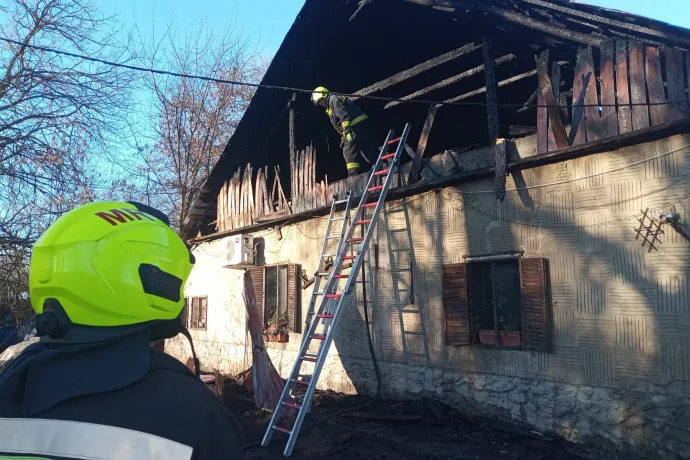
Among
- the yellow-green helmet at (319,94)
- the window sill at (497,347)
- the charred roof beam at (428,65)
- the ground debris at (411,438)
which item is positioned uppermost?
the charred roof beam at (428,65)

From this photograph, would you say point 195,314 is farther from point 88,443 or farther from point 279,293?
point 88,443

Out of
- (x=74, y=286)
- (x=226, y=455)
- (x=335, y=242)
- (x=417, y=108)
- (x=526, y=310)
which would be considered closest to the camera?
(x=226, y=455)

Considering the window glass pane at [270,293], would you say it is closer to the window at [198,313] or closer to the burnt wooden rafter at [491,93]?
the window at [198,313]

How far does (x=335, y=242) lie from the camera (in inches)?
356

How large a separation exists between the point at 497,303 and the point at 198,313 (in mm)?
8572

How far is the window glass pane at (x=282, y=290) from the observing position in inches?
394

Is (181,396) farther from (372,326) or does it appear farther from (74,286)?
(372,326)

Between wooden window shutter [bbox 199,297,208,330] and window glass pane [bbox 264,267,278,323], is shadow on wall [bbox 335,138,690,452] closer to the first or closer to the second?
window glass pane [bbox 264,267,278,323]

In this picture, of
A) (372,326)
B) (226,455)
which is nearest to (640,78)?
(372,326)

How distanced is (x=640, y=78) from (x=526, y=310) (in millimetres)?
2721

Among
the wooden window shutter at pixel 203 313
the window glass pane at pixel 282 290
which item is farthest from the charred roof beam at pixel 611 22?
the wooden window shutter at pixel 203 313

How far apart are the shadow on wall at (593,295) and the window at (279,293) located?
2841 millimetres

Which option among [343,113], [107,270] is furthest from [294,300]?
[107,270]

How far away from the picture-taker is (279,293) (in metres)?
10.2
